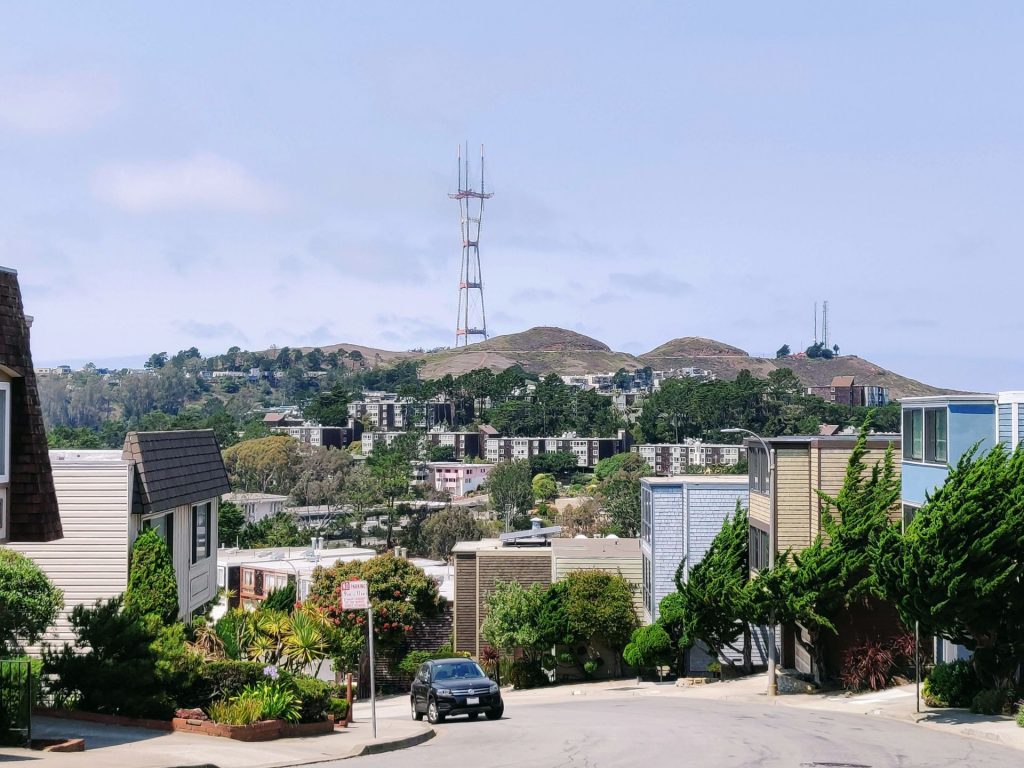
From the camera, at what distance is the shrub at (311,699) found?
2352 cm

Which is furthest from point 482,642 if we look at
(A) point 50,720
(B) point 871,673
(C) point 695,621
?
(A) point 50,720

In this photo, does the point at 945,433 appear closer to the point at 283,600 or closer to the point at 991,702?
the point at 991,702


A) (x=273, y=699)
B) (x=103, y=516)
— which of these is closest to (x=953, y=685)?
(x=273, y=699)

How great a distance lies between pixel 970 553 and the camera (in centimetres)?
2655

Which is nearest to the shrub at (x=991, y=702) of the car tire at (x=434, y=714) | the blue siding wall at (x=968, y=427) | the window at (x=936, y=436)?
the blue siding wall at (x=968, y=427)

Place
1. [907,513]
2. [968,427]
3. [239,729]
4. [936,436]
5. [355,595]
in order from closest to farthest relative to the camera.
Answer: [239,729]
[355,595]
[968,427]
[936,436]
[907,513]

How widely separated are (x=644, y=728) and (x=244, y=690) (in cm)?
767

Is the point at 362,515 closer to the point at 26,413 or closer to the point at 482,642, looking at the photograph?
the point at 482,642

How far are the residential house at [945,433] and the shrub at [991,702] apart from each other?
4.48 m

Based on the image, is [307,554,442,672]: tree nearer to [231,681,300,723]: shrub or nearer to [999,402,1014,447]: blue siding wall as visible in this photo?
[999,402,1014,447]: blue siding wall

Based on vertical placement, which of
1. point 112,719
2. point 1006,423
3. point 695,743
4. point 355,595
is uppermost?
point 1006,423

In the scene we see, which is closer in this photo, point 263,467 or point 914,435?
point 914,435

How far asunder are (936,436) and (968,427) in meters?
1.62

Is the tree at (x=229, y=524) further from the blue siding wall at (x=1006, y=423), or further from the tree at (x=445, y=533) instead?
the blue siding wall at (x=1006, y=423)
